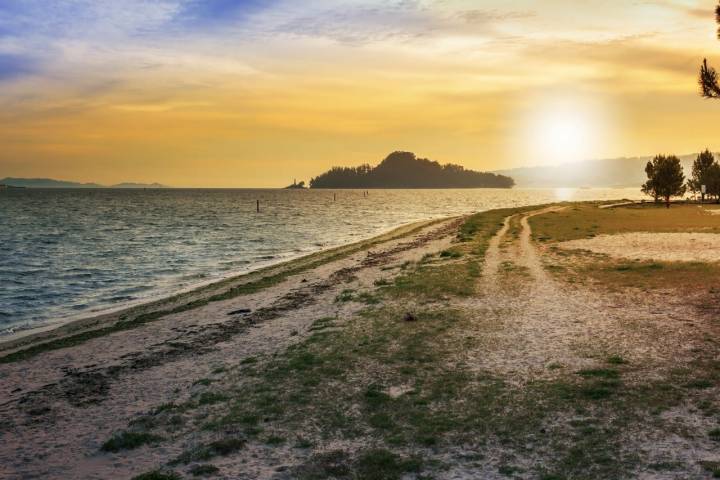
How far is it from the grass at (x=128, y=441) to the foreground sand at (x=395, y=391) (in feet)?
0.44

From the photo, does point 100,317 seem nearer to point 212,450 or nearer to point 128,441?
point 128,441

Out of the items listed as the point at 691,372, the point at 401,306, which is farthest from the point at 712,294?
the point at 401,306

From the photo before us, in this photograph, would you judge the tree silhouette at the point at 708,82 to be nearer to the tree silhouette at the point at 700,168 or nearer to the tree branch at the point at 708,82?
the tree branch at the point at 708,82

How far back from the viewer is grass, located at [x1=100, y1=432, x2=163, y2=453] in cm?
1288

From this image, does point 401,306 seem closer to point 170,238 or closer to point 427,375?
point 427,375

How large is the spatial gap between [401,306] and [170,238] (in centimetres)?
6596

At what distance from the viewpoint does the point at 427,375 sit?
16500 mm

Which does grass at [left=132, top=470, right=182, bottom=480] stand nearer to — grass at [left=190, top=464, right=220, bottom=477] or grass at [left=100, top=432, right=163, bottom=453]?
grass at [left=190, top=464, right=220, bottom=477]

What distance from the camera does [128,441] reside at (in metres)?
13.1

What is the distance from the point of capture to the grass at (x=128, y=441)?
12875 mm

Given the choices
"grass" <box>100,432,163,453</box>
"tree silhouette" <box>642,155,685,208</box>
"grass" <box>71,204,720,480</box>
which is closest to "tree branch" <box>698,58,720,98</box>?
"grass" <box>71,204,720,480</box>

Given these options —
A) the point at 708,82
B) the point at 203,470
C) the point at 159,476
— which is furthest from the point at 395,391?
the point at 708,82

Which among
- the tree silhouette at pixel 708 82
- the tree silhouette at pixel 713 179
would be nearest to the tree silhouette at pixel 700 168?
the tree silhouette at pixel 713 179

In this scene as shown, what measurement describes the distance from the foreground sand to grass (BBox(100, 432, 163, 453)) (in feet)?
0.44
